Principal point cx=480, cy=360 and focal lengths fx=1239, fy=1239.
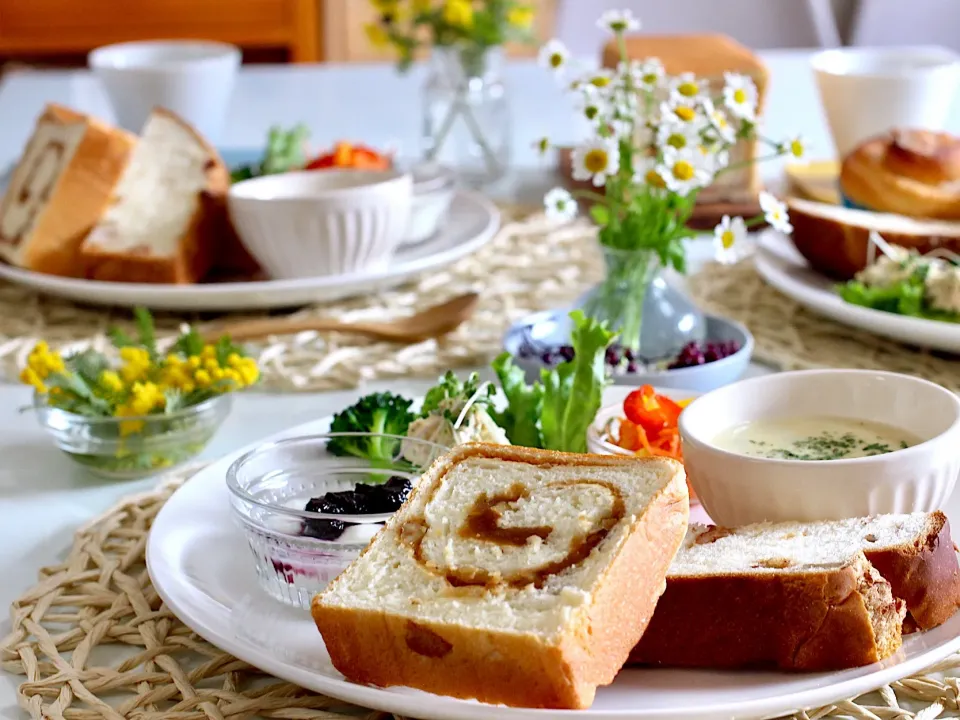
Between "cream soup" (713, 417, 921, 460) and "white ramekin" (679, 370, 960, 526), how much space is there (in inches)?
0.4

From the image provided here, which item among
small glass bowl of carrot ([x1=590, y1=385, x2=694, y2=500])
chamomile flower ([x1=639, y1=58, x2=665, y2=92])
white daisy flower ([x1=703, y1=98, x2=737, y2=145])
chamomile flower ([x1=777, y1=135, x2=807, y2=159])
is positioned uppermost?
chamomile flower ([x1=639, y1=58, x2=665, y2=92])

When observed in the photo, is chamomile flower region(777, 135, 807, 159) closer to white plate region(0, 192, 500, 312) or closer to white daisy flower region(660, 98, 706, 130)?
white daisy flower region(660, 98, 706, 130)

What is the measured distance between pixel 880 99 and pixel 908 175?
336 mm

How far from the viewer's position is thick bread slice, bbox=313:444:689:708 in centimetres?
98

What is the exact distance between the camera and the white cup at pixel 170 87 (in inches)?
110

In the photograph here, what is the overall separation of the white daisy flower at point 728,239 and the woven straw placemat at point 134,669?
739mm

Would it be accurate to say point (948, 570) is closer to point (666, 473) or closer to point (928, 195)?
point (666, 473)

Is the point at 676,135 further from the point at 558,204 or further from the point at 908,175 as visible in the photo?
the point at 908,175

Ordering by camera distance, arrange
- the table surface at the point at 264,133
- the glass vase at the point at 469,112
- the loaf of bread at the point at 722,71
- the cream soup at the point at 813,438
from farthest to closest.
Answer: the glass vase at the point at 469,112, the loaf of bread at the point at 722,71, the table surface at the point at 264,133, the cream soup at the point at 813,438

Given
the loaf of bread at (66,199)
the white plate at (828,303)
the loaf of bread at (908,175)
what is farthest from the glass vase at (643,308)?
the loaf of bread at (66,199)

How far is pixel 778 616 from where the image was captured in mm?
1074

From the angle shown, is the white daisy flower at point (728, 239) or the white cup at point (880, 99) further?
the white cup at point (880, 99)

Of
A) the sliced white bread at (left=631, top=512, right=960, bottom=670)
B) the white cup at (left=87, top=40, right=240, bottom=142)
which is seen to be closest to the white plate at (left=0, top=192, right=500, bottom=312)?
the white cup at (left=87, top=40, right=240, bottom=142)

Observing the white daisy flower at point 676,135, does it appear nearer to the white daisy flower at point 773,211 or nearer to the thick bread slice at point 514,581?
the white daisy flower at point 773,211
